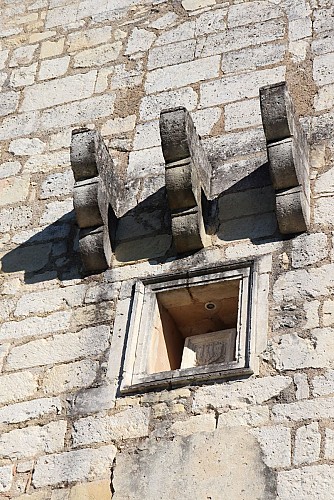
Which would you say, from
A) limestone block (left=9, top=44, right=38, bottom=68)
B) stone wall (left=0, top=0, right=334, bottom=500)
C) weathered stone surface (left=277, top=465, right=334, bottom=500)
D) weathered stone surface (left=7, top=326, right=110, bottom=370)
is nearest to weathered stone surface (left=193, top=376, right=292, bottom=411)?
stone wall (left=0, top=0, right=334, bottom=500)

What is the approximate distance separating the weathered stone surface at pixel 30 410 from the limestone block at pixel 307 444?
1.07 meters

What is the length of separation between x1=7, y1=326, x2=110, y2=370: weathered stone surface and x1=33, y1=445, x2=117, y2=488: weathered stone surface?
51 centimetres

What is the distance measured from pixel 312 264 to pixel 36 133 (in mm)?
2042

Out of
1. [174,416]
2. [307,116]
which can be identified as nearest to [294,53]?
[307,116]

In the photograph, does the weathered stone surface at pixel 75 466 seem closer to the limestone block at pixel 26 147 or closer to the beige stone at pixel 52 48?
the limestone block at pixel 26 147

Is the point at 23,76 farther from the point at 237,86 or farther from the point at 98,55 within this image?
the point at 237,86

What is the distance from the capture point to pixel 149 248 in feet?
16.7

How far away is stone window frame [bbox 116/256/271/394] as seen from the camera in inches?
172

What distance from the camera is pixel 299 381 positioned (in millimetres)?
4234

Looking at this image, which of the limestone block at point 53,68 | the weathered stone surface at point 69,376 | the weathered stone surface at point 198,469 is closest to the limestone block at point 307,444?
the weathered stone surface at point 198,469

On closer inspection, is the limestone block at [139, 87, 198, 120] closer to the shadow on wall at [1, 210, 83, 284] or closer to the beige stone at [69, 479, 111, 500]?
the shadow on wall at [1, 210, 83, 284]

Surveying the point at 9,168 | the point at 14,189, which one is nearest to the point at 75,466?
the point at 14,189

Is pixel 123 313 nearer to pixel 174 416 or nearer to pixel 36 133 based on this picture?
pixel 174 416

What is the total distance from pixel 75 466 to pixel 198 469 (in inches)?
21.0
